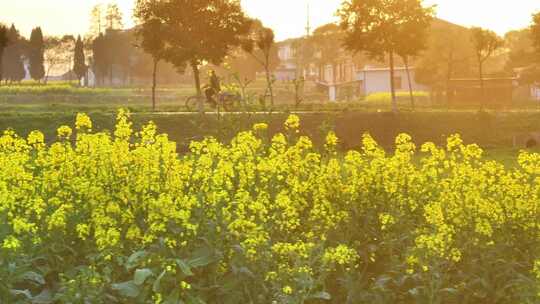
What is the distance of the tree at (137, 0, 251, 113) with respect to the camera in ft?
155

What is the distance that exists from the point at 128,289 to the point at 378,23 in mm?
44916

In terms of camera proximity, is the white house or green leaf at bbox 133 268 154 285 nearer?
green leaf at bbox 133 268 154 285

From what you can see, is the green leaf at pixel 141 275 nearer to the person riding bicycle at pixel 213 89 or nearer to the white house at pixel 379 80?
the person riding bicycle at pixel 213 89

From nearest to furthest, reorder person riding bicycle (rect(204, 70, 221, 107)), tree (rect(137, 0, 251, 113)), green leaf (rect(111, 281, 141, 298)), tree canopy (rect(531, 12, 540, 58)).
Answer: green leaf (rect(111, 281, 141, 298)) → person riding bicycle (rect(204, 70, 221, 107)) → tree (rect(137, 0, 251, 113)) → tree canopy (rect(531, 12, 540, 58))

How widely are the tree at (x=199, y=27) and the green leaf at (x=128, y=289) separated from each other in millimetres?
40061

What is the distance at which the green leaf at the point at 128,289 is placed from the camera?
23.9 ft

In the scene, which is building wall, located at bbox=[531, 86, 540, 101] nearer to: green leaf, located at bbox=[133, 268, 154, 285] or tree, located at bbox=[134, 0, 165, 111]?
tree, located at bbox=[134, 0, 165, 111]

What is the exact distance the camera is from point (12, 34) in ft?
326

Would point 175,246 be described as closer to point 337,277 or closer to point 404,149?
point 337,277

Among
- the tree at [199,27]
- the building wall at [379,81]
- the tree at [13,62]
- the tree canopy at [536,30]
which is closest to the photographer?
the tree at [199,27]

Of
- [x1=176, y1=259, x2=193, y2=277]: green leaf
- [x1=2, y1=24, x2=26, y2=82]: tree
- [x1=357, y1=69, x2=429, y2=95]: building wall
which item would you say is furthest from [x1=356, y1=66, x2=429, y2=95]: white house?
[x1=176, y1=259, x2=193, y2=277]: green leaf

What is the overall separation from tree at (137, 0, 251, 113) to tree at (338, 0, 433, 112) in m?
6.51

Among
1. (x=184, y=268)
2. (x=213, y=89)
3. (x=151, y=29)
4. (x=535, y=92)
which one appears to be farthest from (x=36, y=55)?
(x=184, y=268)

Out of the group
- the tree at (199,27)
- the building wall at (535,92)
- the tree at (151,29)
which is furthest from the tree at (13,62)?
the tree at (199,27)
